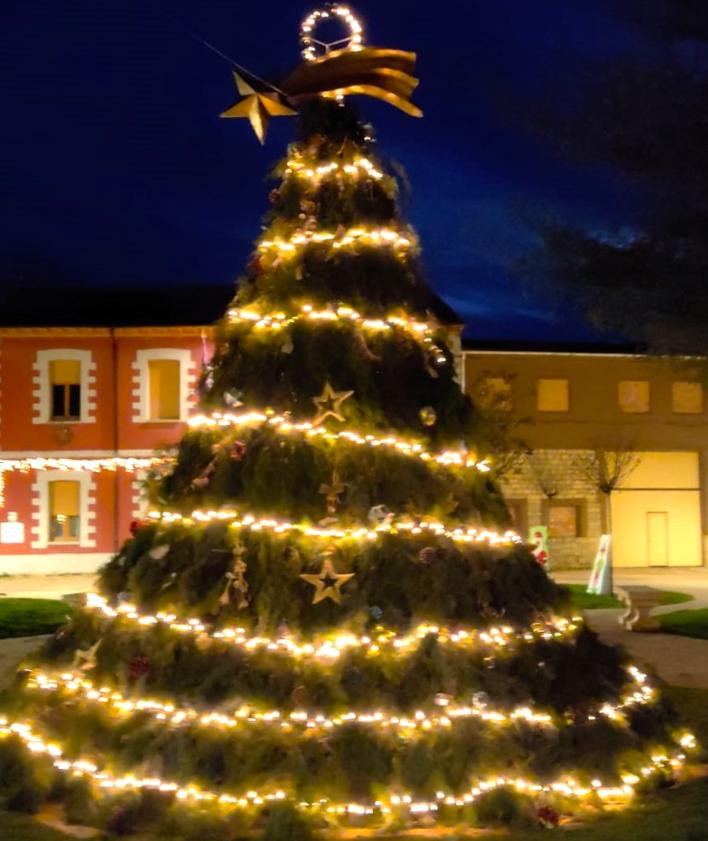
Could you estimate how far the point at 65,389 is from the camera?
27.9 metres

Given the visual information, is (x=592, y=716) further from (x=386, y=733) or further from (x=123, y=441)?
(x=123, y=441)

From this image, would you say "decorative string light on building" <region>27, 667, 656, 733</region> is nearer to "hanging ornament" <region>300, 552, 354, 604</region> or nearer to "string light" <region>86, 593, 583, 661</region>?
"string light" <region>86, 593, 583, 661</region>

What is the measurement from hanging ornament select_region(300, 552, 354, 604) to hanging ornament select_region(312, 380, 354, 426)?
854 millimetres

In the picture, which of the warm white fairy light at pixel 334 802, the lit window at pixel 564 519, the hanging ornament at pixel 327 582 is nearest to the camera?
the warm white fairy light at pixel 334 802

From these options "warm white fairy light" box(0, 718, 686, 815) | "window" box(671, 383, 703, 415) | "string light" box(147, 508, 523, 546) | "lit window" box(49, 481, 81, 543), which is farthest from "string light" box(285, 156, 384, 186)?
"window" box(671, 383, 703, 415)

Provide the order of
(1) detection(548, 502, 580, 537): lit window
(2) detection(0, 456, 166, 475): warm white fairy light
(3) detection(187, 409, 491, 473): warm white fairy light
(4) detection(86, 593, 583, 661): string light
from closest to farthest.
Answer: (4) detection(86, 593, 583, 661): string light → (3) detection(187, 409, 491, 473): warm white fairy light → (2) detection(0, 456, 166, 475): warm white fairy light → (1) detection(548, 502, 580, 537): lit window

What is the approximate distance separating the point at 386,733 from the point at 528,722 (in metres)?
0.82

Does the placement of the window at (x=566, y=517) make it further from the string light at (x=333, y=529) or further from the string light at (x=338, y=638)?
the string light at (x=338, y=638)

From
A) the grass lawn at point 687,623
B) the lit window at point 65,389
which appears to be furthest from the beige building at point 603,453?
the grass lawn at point 687,623

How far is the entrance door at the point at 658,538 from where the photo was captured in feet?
102

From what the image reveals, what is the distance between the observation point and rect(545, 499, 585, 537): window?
30.0 meters

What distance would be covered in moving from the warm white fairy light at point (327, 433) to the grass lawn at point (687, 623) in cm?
865

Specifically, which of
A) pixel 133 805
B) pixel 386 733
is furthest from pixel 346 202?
pixel 133 805

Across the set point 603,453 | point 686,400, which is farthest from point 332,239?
point 686,400
